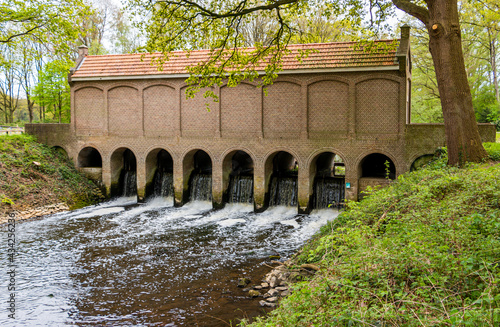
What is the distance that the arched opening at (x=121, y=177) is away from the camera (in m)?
21.5

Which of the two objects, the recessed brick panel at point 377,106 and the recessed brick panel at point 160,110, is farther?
the recessed brick panel at point 160,110

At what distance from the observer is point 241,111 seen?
18.8m

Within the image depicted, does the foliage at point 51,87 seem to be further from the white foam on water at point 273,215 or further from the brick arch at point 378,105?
the brick arch at point 378,105

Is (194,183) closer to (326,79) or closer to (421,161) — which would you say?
(326,79)

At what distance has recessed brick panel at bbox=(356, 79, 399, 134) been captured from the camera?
53.9 feet

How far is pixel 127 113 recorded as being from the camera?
20.8m

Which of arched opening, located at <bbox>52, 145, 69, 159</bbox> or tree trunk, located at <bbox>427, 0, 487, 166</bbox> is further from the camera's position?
arched opening, located at <bbox>52, 145, 69, 159</bbox>

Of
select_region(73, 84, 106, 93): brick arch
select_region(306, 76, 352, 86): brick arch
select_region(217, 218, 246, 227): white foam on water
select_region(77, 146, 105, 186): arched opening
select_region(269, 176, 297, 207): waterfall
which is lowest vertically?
select_region(217, 218, 246, 227): white foam on water

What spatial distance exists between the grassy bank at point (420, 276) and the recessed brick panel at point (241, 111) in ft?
→ 39.2

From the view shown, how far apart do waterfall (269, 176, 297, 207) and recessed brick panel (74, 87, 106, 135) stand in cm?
1054

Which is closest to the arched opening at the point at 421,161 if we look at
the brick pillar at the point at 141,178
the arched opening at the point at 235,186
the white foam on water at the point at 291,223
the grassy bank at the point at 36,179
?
the white foam on water at the point at 291,223

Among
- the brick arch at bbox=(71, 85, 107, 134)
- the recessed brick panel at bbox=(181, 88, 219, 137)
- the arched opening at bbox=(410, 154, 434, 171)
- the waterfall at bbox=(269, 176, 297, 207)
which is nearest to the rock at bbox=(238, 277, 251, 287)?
the waterfall at bbox=(269, 176, 297, 207)

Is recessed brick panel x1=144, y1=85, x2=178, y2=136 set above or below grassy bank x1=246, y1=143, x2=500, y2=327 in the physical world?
above

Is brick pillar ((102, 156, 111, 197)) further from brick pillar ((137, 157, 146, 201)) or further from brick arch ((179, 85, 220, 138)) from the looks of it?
brick arch ((179, 85, 220, 138))
